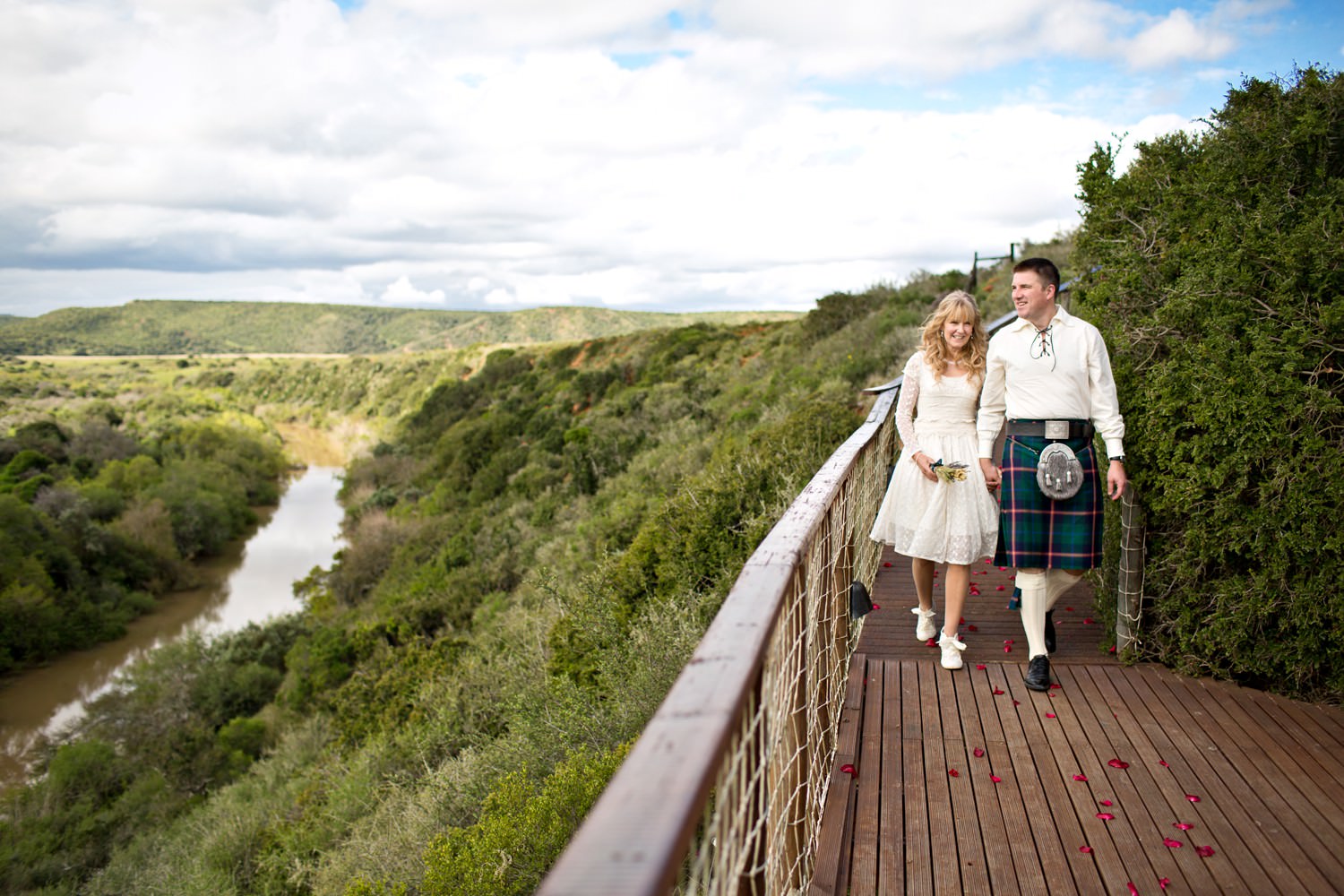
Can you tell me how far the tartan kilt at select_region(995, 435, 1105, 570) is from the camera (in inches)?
139

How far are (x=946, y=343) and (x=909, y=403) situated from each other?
1.11 ft

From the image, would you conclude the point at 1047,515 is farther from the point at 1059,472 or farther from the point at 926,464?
the point at 926,464

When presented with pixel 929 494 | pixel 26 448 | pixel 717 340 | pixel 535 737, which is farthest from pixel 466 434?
pixel 929 494

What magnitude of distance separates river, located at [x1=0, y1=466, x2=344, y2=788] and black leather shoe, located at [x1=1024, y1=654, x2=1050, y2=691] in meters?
23.7

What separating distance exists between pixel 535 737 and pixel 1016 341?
438 centimetres

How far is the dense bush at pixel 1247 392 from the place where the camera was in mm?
2975

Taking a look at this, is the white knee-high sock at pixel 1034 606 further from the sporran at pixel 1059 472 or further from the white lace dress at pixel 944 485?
the sporran at pixel 1059 472

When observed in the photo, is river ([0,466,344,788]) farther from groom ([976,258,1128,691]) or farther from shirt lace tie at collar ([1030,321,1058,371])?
shirt lace tie at collar ([1030,321,1058,371])

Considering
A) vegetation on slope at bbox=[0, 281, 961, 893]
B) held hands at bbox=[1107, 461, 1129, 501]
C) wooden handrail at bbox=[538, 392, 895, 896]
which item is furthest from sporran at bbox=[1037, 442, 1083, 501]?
vegetation on slope at bbox=[0, 281, 961, 893]

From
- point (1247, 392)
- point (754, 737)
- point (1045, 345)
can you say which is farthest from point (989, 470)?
point (754, 737)

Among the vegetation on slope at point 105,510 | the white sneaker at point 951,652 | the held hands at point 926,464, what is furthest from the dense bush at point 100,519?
the held hands at point 926,464

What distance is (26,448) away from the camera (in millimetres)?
38938

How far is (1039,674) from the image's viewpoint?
3.48m

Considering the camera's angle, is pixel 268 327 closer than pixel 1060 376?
No
